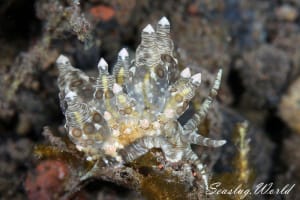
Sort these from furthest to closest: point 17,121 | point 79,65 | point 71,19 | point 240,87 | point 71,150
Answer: point 240,87, point 17,121, point 79,65, point 71,19, point 71,150

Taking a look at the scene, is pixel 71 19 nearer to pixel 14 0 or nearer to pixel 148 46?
pixel 148 46

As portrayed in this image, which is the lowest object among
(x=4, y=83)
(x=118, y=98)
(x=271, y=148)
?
(x=271, y=148)

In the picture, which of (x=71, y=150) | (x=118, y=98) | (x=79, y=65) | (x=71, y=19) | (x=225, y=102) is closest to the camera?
(x=118, y=98)

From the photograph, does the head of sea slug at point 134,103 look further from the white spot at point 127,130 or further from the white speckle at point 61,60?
the white speckle at point 61,60

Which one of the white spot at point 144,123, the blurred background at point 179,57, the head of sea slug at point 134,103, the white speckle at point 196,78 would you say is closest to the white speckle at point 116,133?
the head of sea slug at point 134,103

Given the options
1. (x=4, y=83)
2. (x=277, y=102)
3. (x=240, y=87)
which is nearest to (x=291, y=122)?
(x=277, y=102)

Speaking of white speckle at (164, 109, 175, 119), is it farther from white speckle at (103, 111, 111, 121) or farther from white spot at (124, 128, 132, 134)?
white speckle at (103, 111, 111, 121)
